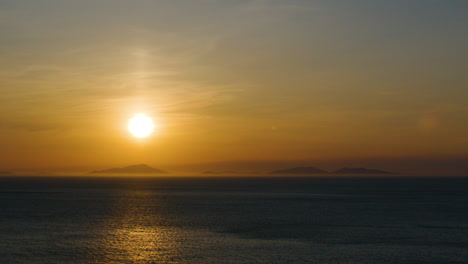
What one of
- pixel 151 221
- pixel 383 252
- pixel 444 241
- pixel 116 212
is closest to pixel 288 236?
pixel 383 252

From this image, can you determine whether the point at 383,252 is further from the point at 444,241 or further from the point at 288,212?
the point at 288,212

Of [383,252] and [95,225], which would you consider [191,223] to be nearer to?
[95,225]

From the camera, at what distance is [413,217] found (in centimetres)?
9394

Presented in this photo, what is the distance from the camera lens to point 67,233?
70.7 metres

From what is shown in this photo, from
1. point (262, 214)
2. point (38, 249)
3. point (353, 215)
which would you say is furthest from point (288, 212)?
point (38, 249)

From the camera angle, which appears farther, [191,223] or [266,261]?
[191,223]

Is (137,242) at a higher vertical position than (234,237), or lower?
lower

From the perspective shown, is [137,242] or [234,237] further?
[234,237]

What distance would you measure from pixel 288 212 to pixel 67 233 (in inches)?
2001

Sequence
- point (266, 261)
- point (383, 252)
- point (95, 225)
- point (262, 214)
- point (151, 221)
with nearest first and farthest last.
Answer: point (266, 261) → point (383, 252) → point (95, 225) → point (151, 221) → point (262, 214)

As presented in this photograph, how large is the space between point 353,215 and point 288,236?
3510 centimetres

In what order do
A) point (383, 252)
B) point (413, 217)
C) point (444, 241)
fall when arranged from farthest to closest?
1. point (413, 217)
2. point (444, 241)
3. point (383, 252)

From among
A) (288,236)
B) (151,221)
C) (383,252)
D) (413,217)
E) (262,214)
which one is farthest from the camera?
(262,214)

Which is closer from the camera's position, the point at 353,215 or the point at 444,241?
the point at 444,241
